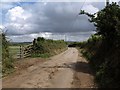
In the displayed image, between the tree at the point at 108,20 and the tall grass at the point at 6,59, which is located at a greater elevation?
the tree at the point at 108,20

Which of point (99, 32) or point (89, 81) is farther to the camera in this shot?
point (99, 32)

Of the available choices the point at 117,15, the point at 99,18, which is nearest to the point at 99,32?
the point at 99,18

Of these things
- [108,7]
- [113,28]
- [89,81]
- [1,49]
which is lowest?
[89,81]

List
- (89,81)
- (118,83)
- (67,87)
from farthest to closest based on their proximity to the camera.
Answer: (89,81), (67,87), (118,83)

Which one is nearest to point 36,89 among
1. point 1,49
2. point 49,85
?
point 49,85

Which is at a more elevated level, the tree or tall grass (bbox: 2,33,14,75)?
the tree

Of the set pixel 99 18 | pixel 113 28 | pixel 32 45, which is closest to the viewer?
pixel 113 28

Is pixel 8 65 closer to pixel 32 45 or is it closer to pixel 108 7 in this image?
pixel 108 7

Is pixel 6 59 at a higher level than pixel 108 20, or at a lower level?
lower

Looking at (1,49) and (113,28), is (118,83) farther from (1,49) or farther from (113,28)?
(1,49)

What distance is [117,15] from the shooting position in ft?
75.4

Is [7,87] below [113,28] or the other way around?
below

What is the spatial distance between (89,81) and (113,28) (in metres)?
6.57

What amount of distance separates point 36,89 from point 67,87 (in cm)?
157
